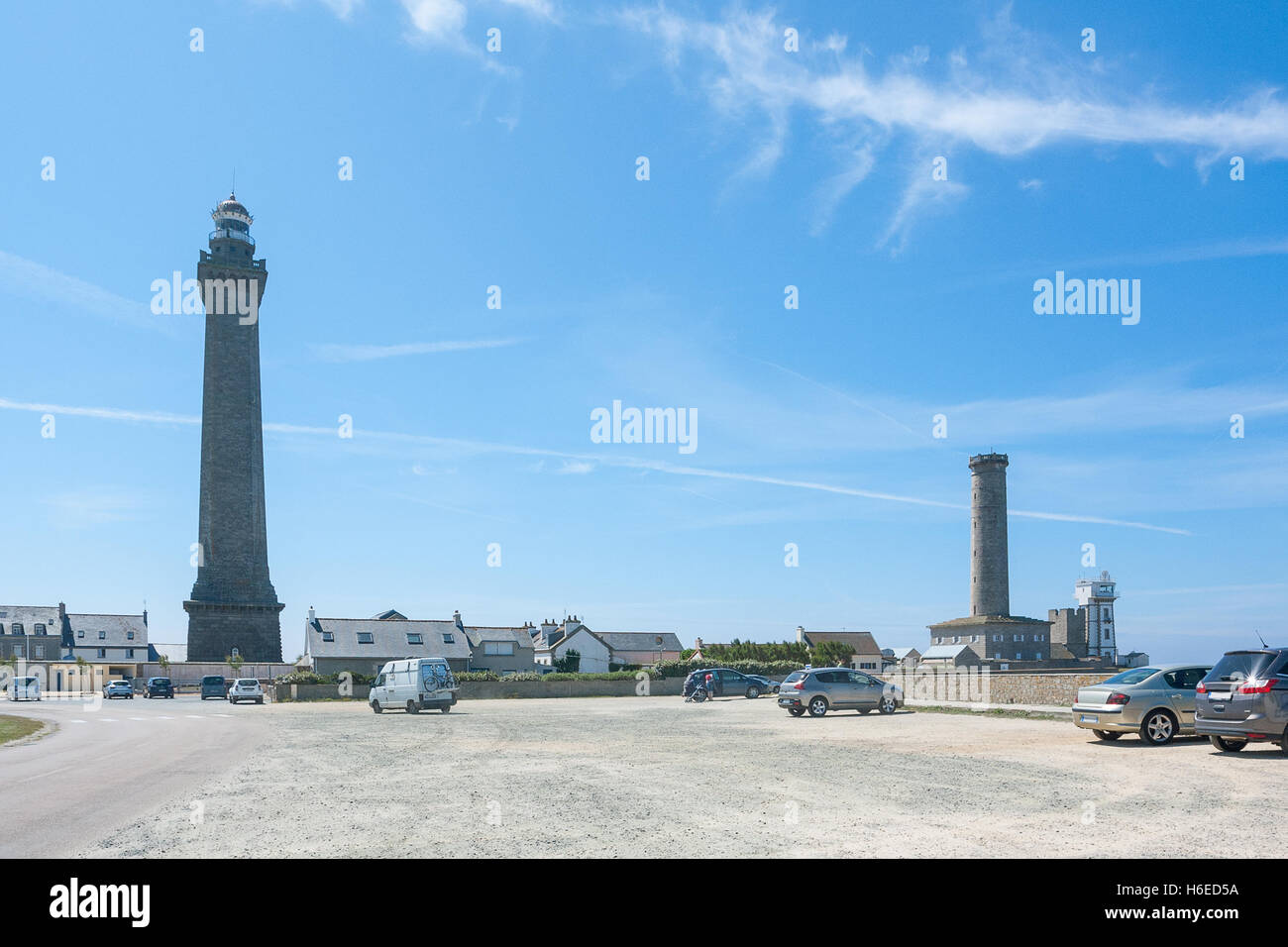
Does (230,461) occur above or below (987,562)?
above

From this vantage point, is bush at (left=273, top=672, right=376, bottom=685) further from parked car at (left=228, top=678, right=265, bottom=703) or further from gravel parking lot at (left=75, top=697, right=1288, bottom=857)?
gravel parking lot at (left=75, top=697, right=1288, bottom=857)

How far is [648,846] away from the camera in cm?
867

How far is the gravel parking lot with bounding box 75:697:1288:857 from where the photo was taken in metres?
8.92

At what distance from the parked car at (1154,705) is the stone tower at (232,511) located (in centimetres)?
7331

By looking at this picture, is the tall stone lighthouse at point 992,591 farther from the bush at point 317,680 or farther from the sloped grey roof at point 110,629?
the sloped grey roof at point 110,629

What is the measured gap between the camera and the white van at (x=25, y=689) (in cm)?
5366

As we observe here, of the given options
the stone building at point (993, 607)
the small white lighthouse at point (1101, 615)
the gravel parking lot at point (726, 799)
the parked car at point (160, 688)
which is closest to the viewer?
the gravel parking lot at point (726, 799)

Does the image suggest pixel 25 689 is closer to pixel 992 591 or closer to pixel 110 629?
pixel 110 629

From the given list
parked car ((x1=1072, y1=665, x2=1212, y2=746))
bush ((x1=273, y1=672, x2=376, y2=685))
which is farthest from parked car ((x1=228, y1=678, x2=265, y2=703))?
parked car ((x1=1072, y1=665, x2=1212, y2=746))

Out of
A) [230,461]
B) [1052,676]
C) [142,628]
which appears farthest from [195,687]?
[1052,676]

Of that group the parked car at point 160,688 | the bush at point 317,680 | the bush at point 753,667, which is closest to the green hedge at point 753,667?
the bush at point 753,667

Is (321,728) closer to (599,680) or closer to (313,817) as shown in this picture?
(313,817)
